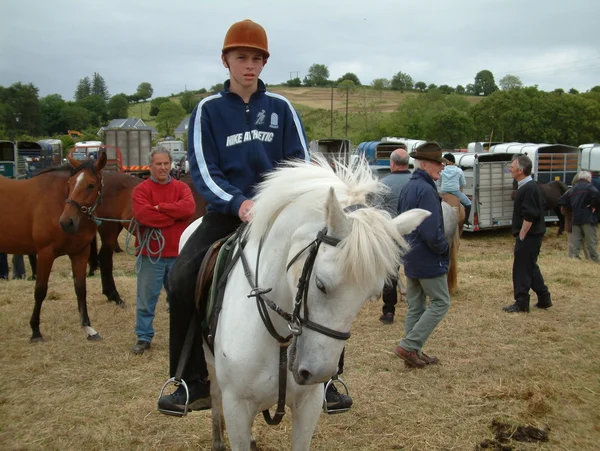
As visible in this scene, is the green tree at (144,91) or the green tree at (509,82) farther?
the green tree at (144,91)

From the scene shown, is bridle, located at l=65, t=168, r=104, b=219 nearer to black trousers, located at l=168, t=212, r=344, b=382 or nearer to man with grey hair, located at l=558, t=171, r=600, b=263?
black trousers, located at l=168, t=212, r=344, b=382

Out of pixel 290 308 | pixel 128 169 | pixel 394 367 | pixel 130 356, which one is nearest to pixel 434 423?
pixel 394 367

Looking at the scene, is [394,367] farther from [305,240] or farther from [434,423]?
[305,240]

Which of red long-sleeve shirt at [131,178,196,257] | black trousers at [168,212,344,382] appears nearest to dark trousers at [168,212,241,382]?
black trousers at [168,212,344,382]

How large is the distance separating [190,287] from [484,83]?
4600 inches

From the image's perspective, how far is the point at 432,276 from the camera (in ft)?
18.2

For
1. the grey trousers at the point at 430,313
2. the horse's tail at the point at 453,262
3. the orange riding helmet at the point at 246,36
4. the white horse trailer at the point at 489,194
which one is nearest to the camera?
the orange riding helmet at the point at 246,36

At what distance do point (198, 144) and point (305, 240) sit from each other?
1.12 meters

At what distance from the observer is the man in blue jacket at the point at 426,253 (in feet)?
17.7

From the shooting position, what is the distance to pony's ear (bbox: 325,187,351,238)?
2.00m

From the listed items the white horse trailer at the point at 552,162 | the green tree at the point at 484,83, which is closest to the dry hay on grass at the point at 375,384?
the white horse trailer at the point at 552,162

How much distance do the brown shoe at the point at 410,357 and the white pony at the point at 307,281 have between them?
3070 millimetres

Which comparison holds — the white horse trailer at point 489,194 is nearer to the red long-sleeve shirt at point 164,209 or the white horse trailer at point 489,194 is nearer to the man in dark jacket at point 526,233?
the man in dark jacket at point 526,233

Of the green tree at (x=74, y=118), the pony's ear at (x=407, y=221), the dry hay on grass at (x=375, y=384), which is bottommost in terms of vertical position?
the dry hay on grass at (x=375, y=384)
